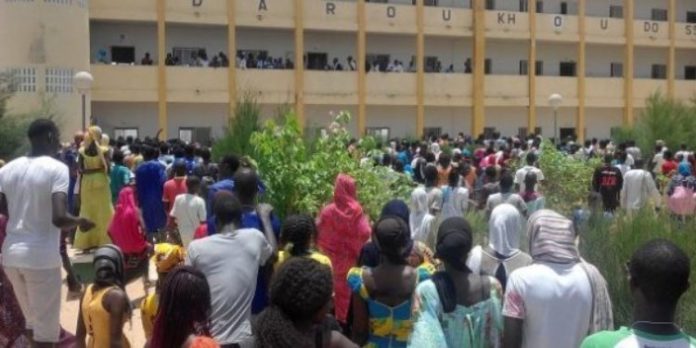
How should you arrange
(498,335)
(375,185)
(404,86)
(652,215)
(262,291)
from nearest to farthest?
(498,335), (262,291), (652,215), (375,185), (404,86)

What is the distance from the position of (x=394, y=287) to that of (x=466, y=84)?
1347 inches

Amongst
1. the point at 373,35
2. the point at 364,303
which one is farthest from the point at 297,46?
the point at 364,303

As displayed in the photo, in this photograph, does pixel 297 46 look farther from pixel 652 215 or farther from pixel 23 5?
pixel 652 215

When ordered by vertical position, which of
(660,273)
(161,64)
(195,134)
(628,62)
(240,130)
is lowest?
(660,273)

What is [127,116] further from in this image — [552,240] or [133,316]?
[552,240]

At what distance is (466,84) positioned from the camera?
38500mm

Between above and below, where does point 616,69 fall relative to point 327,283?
above

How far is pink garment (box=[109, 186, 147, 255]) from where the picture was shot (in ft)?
32.5

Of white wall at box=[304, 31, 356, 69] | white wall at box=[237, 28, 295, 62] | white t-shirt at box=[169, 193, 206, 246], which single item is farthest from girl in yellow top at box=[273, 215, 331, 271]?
white wall at box=[304, 31, 356, 69]

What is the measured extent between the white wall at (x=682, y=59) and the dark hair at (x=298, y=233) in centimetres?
4249

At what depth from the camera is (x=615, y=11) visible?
4291 centimetres

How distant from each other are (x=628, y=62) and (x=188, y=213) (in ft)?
117

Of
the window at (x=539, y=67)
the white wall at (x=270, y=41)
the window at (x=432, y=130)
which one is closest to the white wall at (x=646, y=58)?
the window at (x=539, y=67)

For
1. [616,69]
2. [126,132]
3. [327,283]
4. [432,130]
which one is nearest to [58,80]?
[126,132]
